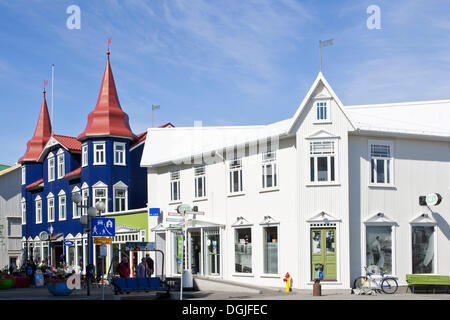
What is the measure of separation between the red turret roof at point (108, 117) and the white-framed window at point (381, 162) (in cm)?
2059

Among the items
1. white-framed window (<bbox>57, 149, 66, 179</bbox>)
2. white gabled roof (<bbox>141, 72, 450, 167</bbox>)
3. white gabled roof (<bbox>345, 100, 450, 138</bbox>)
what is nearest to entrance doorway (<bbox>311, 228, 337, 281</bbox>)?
white gabled roof (<bbox>141, 72, 450, 167</bbox>)

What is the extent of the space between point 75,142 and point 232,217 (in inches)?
886

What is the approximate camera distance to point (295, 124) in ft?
85.4

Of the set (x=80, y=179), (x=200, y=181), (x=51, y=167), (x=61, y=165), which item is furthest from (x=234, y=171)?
(x=51, y=167)

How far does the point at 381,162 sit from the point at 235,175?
685cm

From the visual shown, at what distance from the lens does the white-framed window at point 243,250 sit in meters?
28.7

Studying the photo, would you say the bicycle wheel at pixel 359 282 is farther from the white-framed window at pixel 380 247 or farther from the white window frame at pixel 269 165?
the white window frame at pixel 269 165

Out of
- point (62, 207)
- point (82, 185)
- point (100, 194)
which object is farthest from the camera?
point (62, 207)

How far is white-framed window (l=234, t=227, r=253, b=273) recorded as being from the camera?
28688 mm

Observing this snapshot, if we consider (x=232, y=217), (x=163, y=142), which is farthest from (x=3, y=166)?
(x=232, y=217)

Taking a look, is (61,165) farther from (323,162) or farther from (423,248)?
(423,248)

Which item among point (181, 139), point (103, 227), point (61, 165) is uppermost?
point (181, 139)

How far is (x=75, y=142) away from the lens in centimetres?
4859

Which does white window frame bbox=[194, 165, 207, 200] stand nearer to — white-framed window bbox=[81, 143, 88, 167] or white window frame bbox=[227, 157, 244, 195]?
white window frame bbox=[227, 157, 244, 195]
